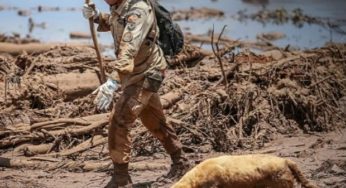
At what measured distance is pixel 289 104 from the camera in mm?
8234

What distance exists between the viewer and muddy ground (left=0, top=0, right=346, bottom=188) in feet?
21.9

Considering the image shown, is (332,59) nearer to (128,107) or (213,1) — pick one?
(128,107)

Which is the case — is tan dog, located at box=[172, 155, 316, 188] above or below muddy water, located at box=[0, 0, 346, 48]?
above

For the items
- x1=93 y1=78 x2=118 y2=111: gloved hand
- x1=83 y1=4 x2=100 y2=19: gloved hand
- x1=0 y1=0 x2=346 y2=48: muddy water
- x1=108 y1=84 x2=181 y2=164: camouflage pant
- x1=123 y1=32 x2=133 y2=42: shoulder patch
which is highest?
x1=83 y1=4 x2=100 y2=19: gloved hand

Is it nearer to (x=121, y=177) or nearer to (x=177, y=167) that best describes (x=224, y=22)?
(x=177, y=167)

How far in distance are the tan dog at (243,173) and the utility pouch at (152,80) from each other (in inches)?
46.5

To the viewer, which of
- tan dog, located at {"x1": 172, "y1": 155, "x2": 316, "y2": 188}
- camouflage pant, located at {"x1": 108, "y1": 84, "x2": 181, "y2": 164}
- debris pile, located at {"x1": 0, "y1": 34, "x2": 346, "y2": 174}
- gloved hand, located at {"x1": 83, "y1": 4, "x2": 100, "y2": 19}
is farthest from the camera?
debris pile, located at {"x1": 0, "y1": 34, "x2": 346, "y2": 174}

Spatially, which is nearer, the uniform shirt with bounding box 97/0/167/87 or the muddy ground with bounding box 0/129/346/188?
the uniform shirt with bounding box 97/0/167/87

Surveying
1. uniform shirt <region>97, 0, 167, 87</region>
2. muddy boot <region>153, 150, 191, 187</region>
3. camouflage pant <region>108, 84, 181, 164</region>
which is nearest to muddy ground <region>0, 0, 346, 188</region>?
muddy boot <region>153, 150, 191, 187</region>

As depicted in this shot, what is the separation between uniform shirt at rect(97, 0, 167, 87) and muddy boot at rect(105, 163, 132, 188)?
706 millimetres

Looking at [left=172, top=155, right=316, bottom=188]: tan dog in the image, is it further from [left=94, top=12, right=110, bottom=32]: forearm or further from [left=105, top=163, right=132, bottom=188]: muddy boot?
[left=94, top=12, right=110, bottom=32]: forearm

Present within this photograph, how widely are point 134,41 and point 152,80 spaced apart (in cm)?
46

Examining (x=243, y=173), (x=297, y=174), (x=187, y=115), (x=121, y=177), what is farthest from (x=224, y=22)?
(x=243, y=173)

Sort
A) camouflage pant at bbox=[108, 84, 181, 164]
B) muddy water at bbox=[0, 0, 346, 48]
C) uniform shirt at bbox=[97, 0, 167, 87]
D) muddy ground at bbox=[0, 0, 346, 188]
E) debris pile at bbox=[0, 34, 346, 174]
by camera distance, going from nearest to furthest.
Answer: uniform shirt at bbox=[97, 0, 167, 87] < camouflage pant at bbox=[108, 84, 181, 164] < muddy ground at bbox=[0, 0, 346, 188] < debris pile at bbox=[0, 34, 346, 174] < muddy water at bbox=[0, 0, 346, 48]
